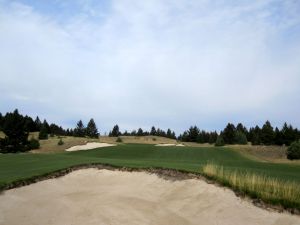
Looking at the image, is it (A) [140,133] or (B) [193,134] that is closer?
(B) [193,134]

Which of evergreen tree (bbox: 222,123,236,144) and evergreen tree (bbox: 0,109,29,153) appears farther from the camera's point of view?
evergreen tree (bbox: 222,123,236,144)

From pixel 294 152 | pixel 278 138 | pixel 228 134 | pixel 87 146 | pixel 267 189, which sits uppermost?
pixel 228 134

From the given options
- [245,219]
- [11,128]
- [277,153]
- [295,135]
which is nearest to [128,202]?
[245,219]

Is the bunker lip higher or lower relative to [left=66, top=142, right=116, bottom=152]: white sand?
lower

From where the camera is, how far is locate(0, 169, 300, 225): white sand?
1326 cm

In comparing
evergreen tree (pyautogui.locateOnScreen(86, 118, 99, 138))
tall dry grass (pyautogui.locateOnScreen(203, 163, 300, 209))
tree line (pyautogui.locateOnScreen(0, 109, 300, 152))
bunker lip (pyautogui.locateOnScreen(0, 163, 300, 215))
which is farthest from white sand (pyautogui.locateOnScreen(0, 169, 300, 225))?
evergreen tree (pyautogui.locateOnScreen(86, 118, 99, 138))

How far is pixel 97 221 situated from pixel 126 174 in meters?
6.37

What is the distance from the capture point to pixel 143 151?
45.9 m

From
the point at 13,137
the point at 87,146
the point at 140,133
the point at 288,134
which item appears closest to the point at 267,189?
the point at 87,146

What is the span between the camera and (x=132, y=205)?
50.3ft

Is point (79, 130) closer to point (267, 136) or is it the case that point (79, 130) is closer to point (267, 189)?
point (267, 136)

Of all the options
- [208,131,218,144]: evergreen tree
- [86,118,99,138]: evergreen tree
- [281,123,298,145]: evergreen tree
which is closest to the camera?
[281,123,298,145]: evergreen tree

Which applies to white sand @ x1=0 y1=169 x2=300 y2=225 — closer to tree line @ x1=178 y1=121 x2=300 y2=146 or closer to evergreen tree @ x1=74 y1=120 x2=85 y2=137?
tree line @ x1=178 y1=121 x2=300 y2=146

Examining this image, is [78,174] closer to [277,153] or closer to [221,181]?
[221,181]
